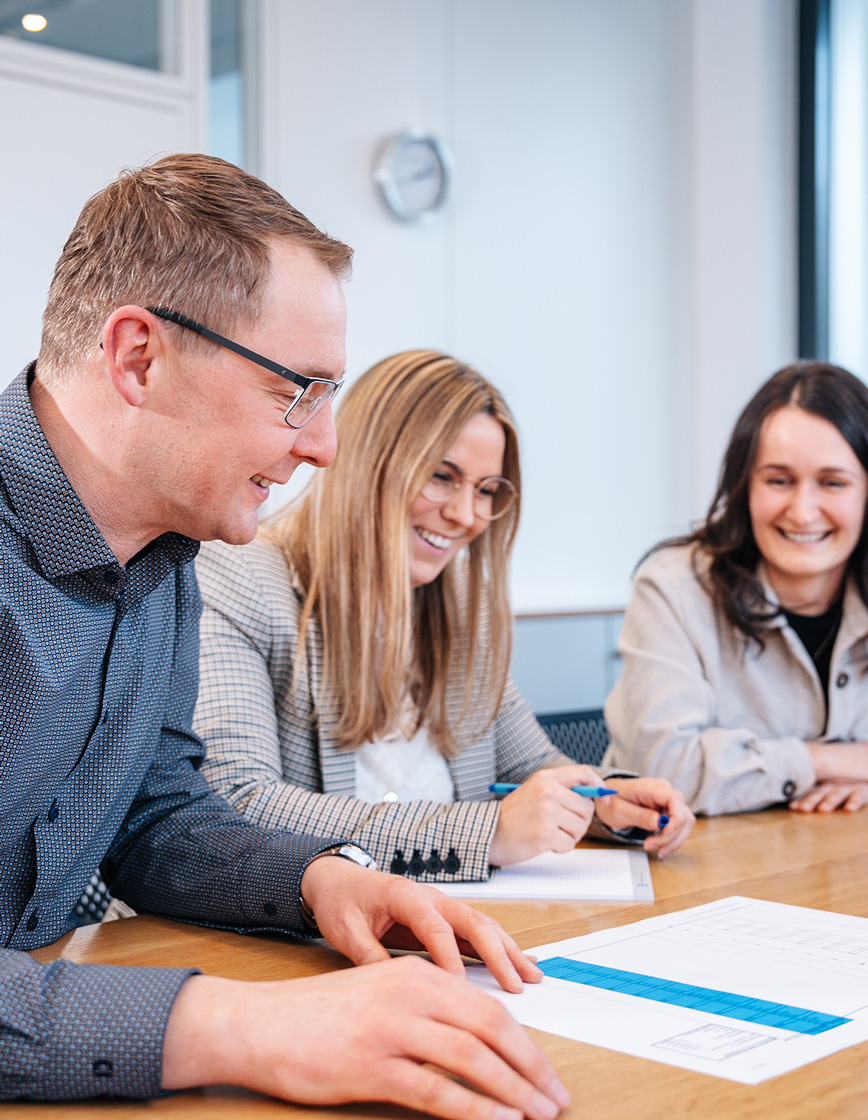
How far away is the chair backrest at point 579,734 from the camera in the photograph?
2.21 m

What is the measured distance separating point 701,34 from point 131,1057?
445 cm

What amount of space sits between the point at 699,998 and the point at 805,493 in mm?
1385

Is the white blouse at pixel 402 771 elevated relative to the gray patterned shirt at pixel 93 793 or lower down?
lower down

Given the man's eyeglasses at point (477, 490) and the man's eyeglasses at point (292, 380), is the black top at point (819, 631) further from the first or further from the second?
the man's eyeglasses at point (292, 380)

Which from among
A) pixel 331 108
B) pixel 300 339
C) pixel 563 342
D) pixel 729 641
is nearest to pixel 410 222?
pixel 331 108

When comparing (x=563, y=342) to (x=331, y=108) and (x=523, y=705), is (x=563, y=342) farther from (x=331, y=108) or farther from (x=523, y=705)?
(x=523, y=705)

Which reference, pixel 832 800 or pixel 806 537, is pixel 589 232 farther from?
pixel 832 800

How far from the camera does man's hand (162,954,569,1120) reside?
737 millimetres

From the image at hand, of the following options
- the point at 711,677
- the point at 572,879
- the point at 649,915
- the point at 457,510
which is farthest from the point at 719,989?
the point at 711,677

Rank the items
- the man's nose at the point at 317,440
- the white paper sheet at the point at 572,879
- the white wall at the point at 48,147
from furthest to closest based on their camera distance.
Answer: the white wall at the point at 48,147, the white paper sheet at the point at 572,879, the man's nose at the point at 317,440

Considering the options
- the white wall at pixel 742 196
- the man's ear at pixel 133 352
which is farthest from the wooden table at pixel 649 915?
the white wall at pixel 742 196

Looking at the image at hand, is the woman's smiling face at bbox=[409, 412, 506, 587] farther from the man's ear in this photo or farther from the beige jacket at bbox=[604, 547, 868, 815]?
the man's ear

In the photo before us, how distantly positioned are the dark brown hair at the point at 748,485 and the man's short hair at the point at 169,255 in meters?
1.33

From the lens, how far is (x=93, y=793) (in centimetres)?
114
